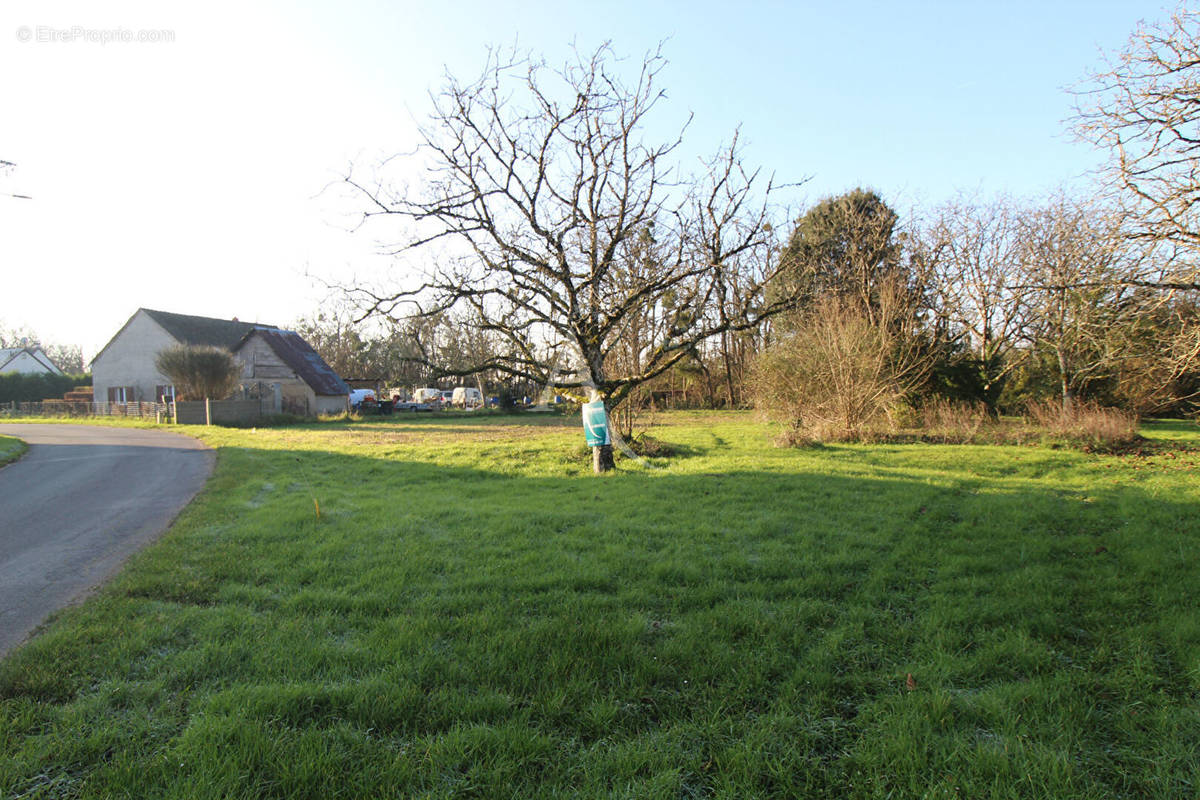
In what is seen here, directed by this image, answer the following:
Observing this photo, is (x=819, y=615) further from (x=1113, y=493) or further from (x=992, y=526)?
(x=1113, y=493)

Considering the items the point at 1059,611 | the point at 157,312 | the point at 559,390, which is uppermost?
the point at 157,312

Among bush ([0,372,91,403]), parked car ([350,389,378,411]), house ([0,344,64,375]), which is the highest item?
house ([0,344,64,375])

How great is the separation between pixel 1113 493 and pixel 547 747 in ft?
33.8

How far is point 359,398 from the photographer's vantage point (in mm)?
43875

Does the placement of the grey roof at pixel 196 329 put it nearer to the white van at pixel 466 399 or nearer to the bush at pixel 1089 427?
the white van at pixel 466 399

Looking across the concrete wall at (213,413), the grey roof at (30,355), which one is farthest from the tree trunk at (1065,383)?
the grey roof at (30,355)

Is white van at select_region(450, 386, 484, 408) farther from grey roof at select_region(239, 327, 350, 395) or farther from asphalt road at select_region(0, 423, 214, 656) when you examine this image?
asphalt road at select_region(0, 423, 214, 656)

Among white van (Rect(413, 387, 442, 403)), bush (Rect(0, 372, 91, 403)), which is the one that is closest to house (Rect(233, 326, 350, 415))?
white van (Rect(413, 387, 442, 403))

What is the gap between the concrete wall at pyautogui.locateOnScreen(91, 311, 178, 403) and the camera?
36406 mm

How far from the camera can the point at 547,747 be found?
291 centimetres

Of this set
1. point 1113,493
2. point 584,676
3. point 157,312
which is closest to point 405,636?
point 584,676

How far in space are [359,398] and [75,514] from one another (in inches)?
1458

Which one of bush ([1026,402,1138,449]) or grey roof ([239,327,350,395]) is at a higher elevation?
grey roof ([239,327,350,395])

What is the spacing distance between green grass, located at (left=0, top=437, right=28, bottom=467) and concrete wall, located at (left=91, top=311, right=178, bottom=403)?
63.2 feet
